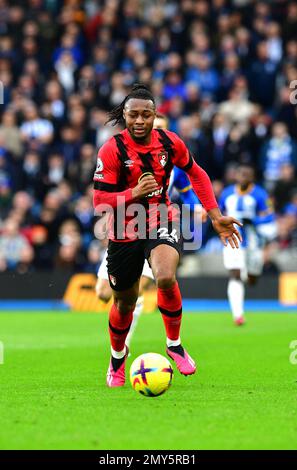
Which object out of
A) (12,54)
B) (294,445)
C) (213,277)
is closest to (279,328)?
(213,277)

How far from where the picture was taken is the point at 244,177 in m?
16.5

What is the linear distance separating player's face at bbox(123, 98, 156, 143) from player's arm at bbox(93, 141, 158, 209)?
9.4 inches

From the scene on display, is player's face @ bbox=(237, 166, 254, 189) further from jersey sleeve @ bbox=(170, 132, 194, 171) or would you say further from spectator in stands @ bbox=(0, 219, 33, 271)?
jersey sleeve @ bbox=(170, 132, 194, 171)

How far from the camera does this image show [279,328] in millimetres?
15195

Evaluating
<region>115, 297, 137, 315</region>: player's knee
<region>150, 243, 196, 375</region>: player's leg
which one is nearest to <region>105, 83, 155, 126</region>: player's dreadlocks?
<region>150, 243, 196, 375</region>: player's leg

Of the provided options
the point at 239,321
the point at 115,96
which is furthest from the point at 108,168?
the point at 115,96

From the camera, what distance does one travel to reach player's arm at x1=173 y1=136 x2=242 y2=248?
880 cm

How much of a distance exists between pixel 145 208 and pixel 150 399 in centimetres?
167

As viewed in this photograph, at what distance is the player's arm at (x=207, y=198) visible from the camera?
8805 mm

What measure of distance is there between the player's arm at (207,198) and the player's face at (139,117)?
15.5 inches

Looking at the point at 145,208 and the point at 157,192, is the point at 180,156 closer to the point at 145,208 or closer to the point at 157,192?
the point at 157,192

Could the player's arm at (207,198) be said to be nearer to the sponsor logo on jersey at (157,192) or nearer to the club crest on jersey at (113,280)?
the sponsor logo on jersey at (157,192)
